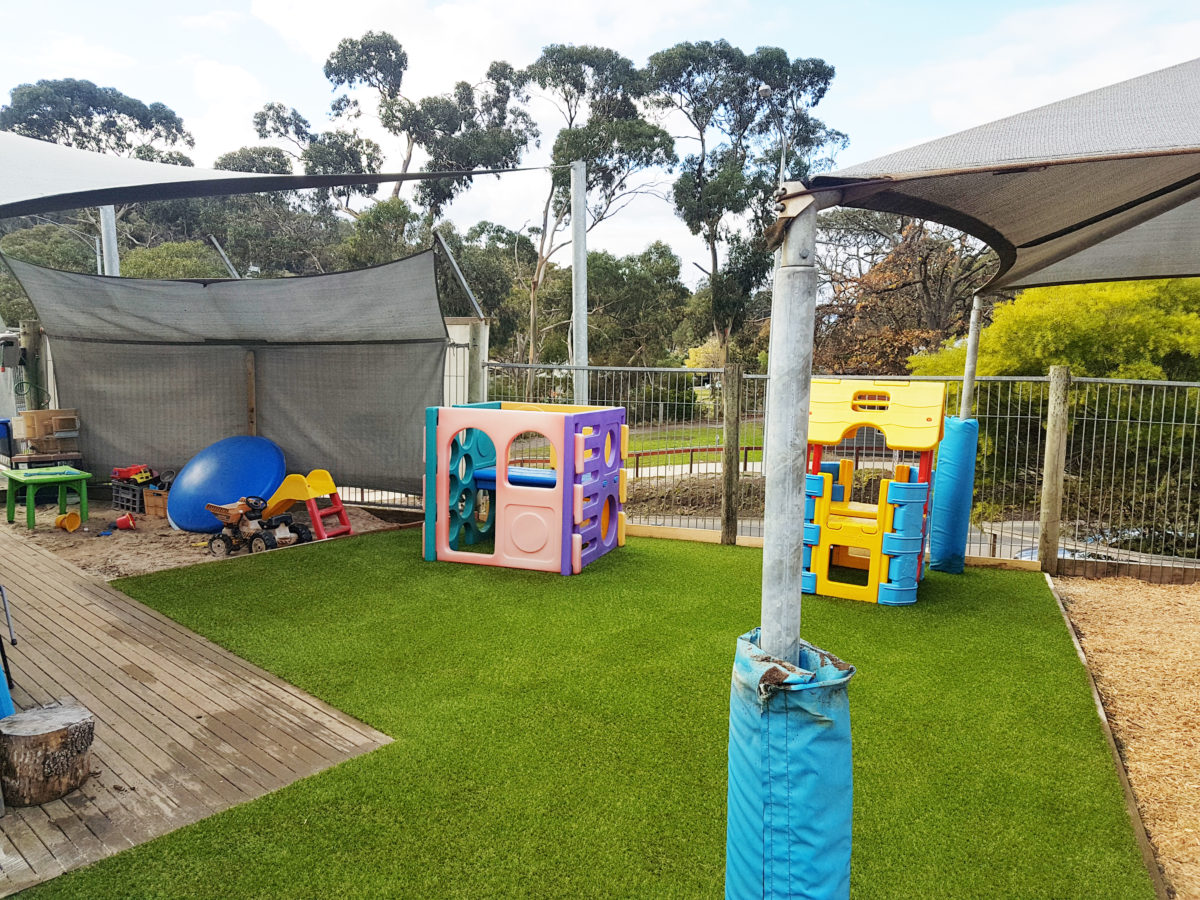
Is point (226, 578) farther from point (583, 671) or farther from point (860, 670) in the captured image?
point (860, 670)

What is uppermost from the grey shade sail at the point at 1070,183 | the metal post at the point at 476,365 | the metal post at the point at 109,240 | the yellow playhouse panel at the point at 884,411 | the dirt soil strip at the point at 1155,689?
the metal post at the point at 109,240

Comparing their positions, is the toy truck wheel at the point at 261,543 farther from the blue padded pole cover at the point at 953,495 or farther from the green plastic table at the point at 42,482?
the blue padded pole cover at the point at 953,495

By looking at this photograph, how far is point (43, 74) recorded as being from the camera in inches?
1494

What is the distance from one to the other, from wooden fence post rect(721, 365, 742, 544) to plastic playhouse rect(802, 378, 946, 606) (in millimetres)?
1452

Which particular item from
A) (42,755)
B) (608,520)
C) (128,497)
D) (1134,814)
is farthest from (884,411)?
(128,497)

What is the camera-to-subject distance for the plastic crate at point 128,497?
8469 millimetres

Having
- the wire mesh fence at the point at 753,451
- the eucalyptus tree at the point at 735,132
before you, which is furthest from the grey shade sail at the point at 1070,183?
the eucalyptus tree at the point at 735,132

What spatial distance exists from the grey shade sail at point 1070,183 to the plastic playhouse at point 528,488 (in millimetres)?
3273

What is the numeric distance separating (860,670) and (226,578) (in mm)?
4679

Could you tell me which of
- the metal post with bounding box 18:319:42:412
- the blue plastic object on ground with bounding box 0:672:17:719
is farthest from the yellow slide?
the metal post with bounding box 18:319:42:412

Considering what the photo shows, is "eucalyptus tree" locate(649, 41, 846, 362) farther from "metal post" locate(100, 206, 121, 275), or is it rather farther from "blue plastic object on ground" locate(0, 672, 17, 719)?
"blue plastic object on ground" locate(0, 672, 17, 719)

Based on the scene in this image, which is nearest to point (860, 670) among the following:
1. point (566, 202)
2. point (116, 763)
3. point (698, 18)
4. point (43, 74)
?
point (116, 763)

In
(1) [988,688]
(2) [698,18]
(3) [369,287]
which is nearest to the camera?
(1) [988,688]

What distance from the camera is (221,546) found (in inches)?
268
